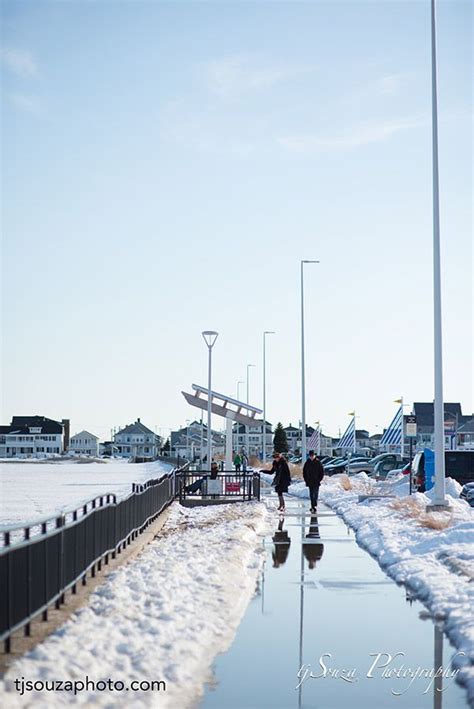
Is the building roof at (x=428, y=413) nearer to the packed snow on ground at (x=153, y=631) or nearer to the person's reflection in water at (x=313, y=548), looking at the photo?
the person's reflection in water at (x=313, y=548)

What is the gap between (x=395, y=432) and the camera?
44281 millimetres

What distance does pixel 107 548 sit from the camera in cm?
1520

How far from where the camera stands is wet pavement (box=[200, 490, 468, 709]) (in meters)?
8.51

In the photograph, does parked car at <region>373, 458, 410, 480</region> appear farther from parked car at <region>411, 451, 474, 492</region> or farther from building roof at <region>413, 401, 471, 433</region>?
building roof at <region>413, 401, 471, 433</region>

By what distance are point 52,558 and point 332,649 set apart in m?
3.03

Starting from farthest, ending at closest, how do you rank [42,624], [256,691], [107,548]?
[107,548] → [42,624] → [256,691]

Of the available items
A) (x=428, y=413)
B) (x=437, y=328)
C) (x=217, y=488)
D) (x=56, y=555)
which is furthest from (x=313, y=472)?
(x=428, y=413)

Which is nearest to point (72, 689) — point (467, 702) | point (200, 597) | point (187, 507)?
point (467, 702)

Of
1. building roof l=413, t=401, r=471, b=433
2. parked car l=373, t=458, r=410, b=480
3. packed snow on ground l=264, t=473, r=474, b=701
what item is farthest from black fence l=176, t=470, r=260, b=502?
building roof l=413, t=401, r=471, b=433

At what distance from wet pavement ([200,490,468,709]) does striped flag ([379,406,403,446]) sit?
Result: 27087mm

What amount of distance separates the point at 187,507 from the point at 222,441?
105 meters

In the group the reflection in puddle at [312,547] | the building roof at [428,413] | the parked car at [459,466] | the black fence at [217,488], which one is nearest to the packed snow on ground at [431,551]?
the reflection in puddle at [312,547]

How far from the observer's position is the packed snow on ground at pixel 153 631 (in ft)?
26.3

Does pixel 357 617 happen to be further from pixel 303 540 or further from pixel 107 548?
pixel 303 540
